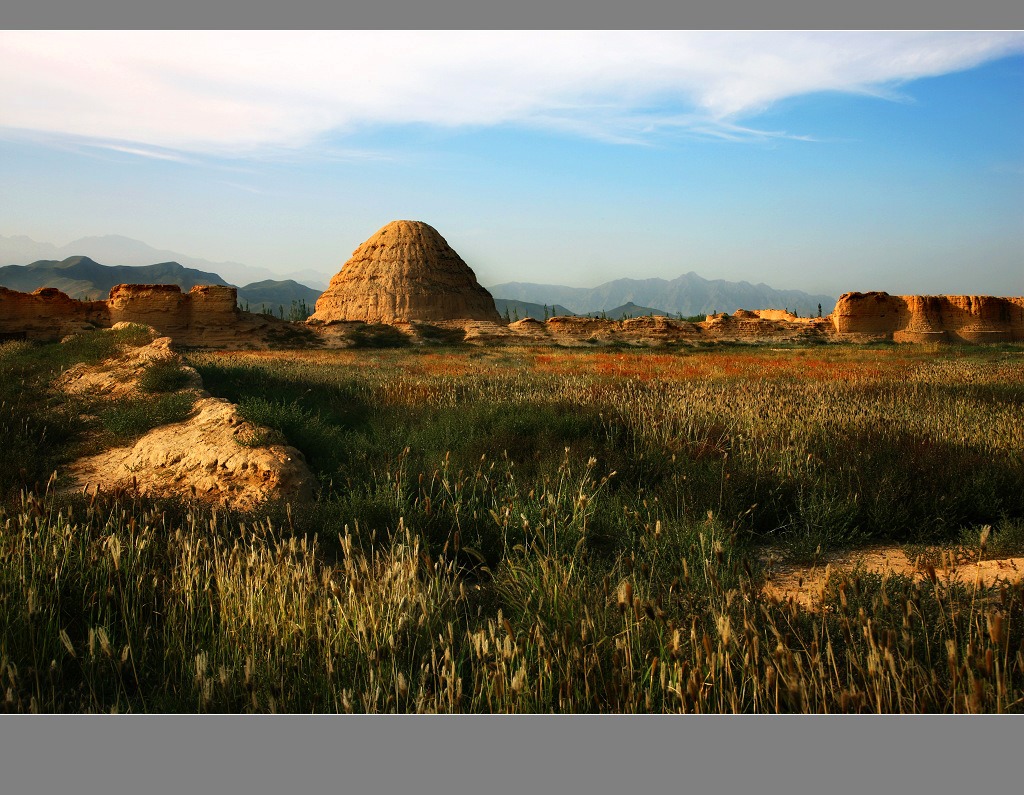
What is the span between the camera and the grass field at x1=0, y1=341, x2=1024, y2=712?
2242mm

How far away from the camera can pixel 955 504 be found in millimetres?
5184

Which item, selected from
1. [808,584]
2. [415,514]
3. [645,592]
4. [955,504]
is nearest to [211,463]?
[415,514]

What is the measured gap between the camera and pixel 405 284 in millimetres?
66250

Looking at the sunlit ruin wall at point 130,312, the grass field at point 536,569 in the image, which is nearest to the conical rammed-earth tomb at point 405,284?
the sunlit ruin wall at point 130,312

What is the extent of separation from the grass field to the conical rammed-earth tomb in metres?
56.3

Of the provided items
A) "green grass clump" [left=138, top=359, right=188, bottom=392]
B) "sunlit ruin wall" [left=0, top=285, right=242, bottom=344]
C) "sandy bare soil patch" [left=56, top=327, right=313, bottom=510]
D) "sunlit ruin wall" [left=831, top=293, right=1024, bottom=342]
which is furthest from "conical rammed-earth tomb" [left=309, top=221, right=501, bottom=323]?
"sandy bare soil patch" [left=56, top=327, right=313, bottom=510]

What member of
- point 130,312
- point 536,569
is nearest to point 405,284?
point 130,312

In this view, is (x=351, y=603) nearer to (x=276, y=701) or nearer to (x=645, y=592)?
(x=276, y=701)

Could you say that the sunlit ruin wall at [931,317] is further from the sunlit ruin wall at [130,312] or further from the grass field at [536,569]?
the sunlit ruin wall at [130,312]

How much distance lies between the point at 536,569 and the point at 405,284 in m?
65.3

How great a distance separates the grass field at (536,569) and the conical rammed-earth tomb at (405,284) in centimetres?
5634

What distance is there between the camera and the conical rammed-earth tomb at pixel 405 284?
6556 cm

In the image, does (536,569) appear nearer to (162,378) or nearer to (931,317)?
(162,378)

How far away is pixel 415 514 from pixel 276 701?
2.35m
